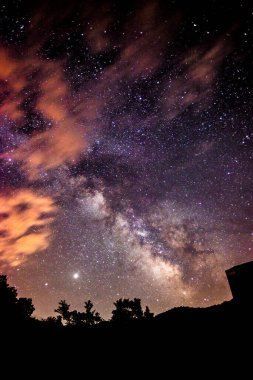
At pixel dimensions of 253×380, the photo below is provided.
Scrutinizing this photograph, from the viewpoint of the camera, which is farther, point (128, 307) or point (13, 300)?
point (128, 307)

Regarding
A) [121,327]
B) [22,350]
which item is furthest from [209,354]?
[22,350]

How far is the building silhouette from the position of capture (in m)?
11.5

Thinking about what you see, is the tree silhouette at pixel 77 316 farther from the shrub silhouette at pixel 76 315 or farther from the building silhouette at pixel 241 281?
the building silhouette at pixel 241 281

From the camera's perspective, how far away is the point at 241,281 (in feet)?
38.5

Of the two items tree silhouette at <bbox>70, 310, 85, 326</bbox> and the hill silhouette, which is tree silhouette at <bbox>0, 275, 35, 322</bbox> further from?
the hill silhouette

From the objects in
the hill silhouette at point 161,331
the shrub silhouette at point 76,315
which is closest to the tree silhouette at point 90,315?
the shrub silhouette at point 76,315

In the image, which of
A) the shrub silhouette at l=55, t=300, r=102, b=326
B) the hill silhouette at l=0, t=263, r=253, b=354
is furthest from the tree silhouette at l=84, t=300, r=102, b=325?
the hill silhouette at l=0, t=263, r=253, b=354

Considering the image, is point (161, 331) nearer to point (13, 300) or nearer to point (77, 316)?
point (13, 300)

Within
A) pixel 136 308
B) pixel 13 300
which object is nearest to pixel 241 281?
pixel 13 300

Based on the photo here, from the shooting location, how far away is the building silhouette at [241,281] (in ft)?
37.8

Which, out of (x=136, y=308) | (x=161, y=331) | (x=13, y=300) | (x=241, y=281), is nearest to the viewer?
(x=161, y=331)

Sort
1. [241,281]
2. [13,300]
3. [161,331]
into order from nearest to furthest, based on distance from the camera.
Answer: [161,331] < [241,281] < [13,300]

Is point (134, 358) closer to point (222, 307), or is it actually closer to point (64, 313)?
point (222, 307)

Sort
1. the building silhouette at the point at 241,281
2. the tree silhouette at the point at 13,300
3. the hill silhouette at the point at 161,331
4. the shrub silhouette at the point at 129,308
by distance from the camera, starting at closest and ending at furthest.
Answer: the hill silhouette at the point at 161,331 < the building silhouette at the point at 241,281 < the tree silhouette at the point at 13,300 < the shrub silhouette at the point at 129,308
